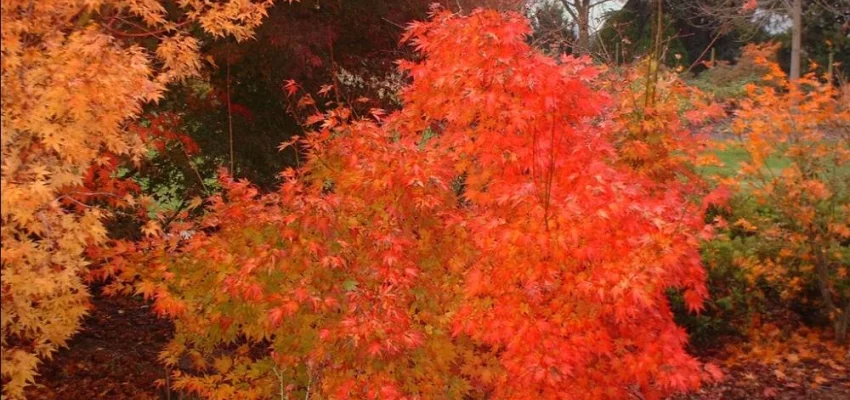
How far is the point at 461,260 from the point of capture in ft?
19.0

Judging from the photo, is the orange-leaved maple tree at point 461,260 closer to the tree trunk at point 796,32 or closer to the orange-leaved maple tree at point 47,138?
the orange-leaved maple tree at point 47,138

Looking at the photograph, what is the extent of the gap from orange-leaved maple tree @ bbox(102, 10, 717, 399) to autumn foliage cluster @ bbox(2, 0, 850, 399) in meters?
0.02

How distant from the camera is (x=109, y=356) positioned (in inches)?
326

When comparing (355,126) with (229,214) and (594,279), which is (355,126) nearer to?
(229,214)

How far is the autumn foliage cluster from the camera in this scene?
420 cm

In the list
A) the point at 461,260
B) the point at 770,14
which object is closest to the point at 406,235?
the point at 461,260

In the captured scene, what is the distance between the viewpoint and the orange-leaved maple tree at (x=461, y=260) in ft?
16.0

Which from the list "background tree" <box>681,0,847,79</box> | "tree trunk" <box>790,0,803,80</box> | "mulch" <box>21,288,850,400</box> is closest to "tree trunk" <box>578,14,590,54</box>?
"mulch" <box>21,288,850,400</box>

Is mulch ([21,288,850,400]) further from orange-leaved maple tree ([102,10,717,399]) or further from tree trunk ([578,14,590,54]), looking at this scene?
tree trunk ([578,14,590,54])

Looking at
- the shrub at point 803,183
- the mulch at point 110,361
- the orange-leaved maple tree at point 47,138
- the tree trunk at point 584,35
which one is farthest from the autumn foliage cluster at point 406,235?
the tree trunk at point 584,35

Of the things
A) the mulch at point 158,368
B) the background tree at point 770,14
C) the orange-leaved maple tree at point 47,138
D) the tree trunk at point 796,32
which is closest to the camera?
the orange-leaved maple tree at point 47,138

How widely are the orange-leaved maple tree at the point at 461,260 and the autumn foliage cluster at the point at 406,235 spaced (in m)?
0.02

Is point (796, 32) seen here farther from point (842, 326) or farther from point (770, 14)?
point (842, 326)

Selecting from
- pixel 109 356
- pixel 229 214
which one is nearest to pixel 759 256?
pixel 229 214
